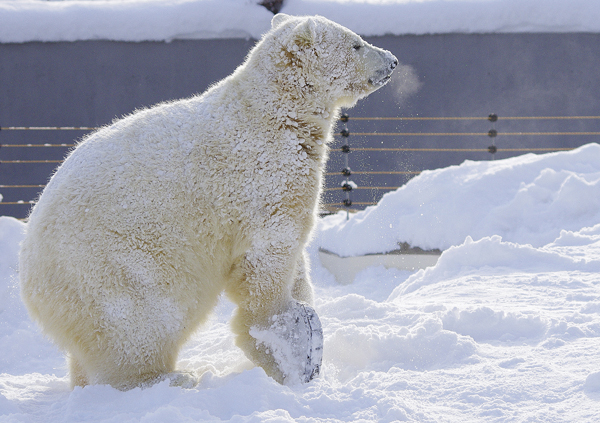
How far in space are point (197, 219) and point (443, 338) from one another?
1.29 m

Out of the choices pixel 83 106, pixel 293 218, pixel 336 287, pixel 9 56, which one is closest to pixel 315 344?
pixel 293 218

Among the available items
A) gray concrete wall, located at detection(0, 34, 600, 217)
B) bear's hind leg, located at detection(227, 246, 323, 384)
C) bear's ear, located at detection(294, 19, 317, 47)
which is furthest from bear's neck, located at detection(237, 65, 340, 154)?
gray concrete wall, located at detection(0, 34, 600, 217)

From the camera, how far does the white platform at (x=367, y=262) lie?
508 cm

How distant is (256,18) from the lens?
7.76 meters

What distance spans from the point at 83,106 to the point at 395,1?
475cm

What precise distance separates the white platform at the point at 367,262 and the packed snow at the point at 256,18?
150 inches

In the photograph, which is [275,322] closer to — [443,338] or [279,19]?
[443,338]

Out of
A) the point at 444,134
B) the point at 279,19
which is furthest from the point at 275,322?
the point at 444,134

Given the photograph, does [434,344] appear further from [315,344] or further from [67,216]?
[67,216]

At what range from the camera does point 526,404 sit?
6.67 ft

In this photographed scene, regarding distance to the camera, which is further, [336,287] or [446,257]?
[336,287]

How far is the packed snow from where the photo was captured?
7789 mm

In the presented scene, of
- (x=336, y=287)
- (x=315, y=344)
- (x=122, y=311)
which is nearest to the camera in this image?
(x=122, y=311)

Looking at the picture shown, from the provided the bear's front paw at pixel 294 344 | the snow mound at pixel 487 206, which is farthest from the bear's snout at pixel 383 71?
the snow mound at pixel 487 206
